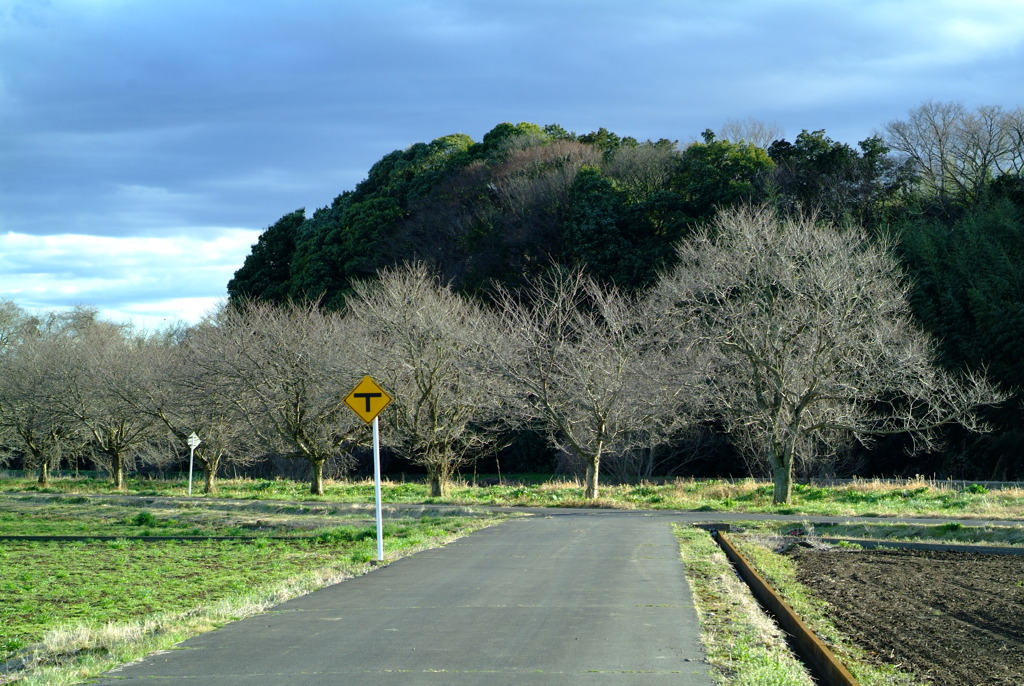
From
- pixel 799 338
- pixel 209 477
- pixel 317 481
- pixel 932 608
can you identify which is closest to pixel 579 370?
pixel 799 338

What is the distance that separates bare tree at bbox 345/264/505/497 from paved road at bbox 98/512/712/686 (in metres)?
17.9

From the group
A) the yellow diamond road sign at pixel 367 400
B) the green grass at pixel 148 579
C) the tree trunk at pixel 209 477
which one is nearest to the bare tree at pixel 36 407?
the tree trunk at pixel 209 477

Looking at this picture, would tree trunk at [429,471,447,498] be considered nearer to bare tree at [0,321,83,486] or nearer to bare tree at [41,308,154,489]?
bare tree at [41,308,154,489]

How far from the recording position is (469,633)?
8.48 meters

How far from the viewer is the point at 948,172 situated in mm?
50375

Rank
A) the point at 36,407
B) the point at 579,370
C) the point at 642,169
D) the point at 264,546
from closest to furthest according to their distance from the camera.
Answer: the point at 264,546, the point at 579,370, the point at 36,407, the point at 642,169

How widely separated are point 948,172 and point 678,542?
134 ft

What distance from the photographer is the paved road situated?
6.89 metres

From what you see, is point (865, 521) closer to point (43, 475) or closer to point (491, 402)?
point (491, 402)

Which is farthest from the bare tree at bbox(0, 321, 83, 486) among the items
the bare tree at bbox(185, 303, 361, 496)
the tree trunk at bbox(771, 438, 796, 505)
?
the tree trunk at bbox(771, 438, 796, 505)

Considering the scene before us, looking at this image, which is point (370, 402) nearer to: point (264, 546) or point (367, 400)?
point (367, 400)

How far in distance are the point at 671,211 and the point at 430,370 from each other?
1978 centimetres

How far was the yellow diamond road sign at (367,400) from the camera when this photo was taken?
14438 mm

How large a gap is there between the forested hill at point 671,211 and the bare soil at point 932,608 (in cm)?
2484
